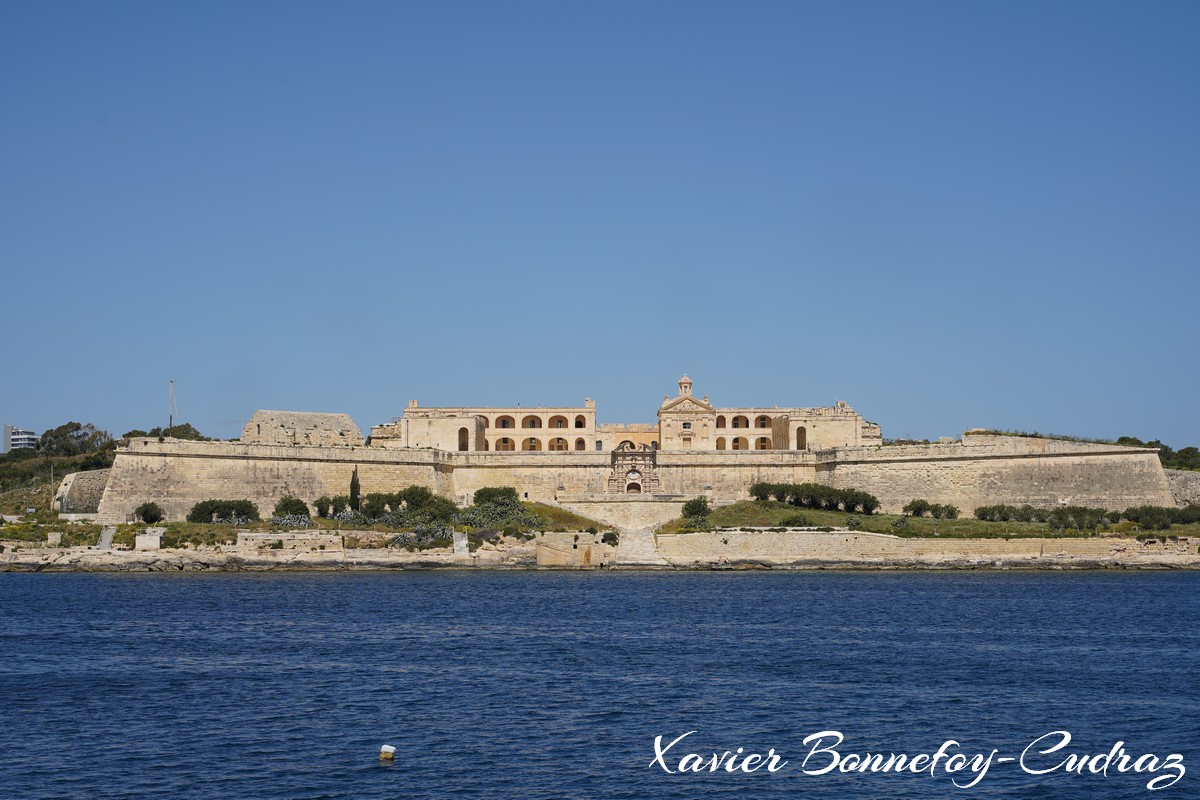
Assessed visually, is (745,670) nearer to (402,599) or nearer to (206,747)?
(206,747)

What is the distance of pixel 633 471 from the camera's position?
5584 centimetres

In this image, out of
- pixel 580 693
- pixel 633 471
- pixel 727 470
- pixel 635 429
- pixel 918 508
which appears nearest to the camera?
pixel 580 693

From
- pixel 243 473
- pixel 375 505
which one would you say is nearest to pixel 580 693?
pixel 375 505

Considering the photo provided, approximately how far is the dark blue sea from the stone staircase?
407 inches

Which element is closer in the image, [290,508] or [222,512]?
[222,512]

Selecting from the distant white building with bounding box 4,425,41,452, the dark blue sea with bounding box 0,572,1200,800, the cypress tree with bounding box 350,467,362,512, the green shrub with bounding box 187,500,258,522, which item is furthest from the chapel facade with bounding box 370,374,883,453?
the distant white building with bounding box 4,425,41,452

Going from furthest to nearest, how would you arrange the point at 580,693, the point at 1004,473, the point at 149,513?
the point at 1004,473 < the point at 149,513 < the point at 580,693

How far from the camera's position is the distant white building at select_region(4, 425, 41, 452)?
12206 cm

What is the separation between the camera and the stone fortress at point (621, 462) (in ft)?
159

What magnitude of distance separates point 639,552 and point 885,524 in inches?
350

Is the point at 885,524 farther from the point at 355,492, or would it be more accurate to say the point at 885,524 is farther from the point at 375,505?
the point at 355,492

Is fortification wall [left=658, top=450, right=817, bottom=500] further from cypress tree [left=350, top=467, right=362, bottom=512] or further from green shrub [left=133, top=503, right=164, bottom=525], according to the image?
green shrub [left=133, top=503, right=164, bottom=525]

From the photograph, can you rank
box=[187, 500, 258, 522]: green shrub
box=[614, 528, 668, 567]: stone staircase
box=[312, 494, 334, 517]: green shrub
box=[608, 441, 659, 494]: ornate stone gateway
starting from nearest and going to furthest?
1. box=[614, 528, 668, 567]: stone staircase
2. box=[187, 500, 258, 522]: green shrub
3. box=[312, 494, 334, 517]: green shrub
4. box=[608, 441, 659, 494]: ornate stone gateway

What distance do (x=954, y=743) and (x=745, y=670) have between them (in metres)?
5.93
